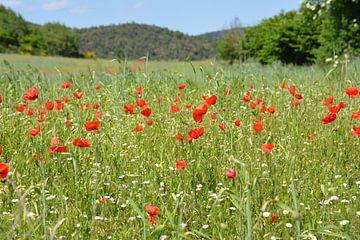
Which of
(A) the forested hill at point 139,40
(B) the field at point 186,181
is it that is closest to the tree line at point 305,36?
(B) the field at point 186,181

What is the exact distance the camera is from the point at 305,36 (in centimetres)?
2519

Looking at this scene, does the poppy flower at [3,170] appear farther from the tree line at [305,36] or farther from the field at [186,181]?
the tree line at [305,36]

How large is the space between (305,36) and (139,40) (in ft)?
265

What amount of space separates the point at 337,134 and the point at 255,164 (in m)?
0.95

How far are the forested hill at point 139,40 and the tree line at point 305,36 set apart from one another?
5494cm

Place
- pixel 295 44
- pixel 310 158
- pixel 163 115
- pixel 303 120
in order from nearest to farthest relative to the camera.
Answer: pixel 310 158 < pixel 303 120 < pixel 163 115 < pixel 295 44

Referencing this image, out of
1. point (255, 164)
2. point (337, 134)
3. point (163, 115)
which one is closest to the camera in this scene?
point (255, 164)

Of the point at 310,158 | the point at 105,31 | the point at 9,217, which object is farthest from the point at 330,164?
the point at 105,31

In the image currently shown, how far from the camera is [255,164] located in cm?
271

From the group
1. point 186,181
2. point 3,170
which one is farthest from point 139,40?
point 3,170

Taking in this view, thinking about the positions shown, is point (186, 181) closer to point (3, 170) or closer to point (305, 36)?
point (3, 170)

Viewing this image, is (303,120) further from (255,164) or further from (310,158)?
(255,164)

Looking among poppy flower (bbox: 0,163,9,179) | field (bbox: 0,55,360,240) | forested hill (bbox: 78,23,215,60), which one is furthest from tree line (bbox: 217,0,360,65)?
forested hill (bbox: 78,23,215,60)

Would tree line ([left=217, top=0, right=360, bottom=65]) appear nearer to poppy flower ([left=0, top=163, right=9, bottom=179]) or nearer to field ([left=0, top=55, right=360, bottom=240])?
field ([left=0, top=55, right=360, bottom=240])
